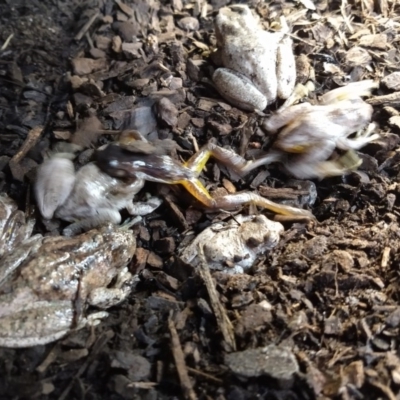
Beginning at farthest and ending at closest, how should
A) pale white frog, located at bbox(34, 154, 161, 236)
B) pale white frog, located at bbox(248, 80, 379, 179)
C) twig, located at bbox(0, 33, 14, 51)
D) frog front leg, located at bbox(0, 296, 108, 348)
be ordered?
twig, located at bbox(0, 33, 14, 51)
pale white frog, located at bbox(248, 80, 379, 179)
pale white frog, located at bbox(34, 154, 161, 236)
frog front leg, located at bbox(0, 296, 108, 348)

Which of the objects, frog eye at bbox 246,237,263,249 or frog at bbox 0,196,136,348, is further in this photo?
frog eye at bbox 246,237,263,249

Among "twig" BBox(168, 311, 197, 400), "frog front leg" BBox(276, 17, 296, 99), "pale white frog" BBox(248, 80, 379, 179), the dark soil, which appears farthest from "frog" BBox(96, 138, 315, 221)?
"twig" BBox(168, 311, 197, 400)

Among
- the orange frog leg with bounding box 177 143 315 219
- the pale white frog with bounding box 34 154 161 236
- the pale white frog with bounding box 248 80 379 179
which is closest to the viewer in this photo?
the pale white frog with bounding box 34 154 161 236

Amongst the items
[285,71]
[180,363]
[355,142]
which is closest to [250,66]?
[285,71]

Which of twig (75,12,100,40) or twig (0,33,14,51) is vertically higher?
twig (0,33,14,51)

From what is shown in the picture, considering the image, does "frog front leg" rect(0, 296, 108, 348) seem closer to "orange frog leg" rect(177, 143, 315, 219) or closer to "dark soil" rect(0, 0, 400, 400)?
"dark soil" rect(0, 0, 400, 400)

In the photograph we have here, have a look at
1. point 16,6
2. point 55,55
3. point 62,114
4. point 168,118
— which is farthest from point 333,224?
point 16,6

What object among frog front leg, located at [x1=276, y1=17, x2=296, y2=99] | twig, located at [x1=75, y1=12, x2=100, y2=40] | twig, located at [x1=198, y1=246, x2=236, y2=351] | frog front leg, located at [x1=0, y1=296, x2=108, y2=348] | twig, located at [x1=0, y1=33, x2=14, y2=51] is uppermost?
twig, located at [x1=0, y1=33, x2=14, y2=51]
